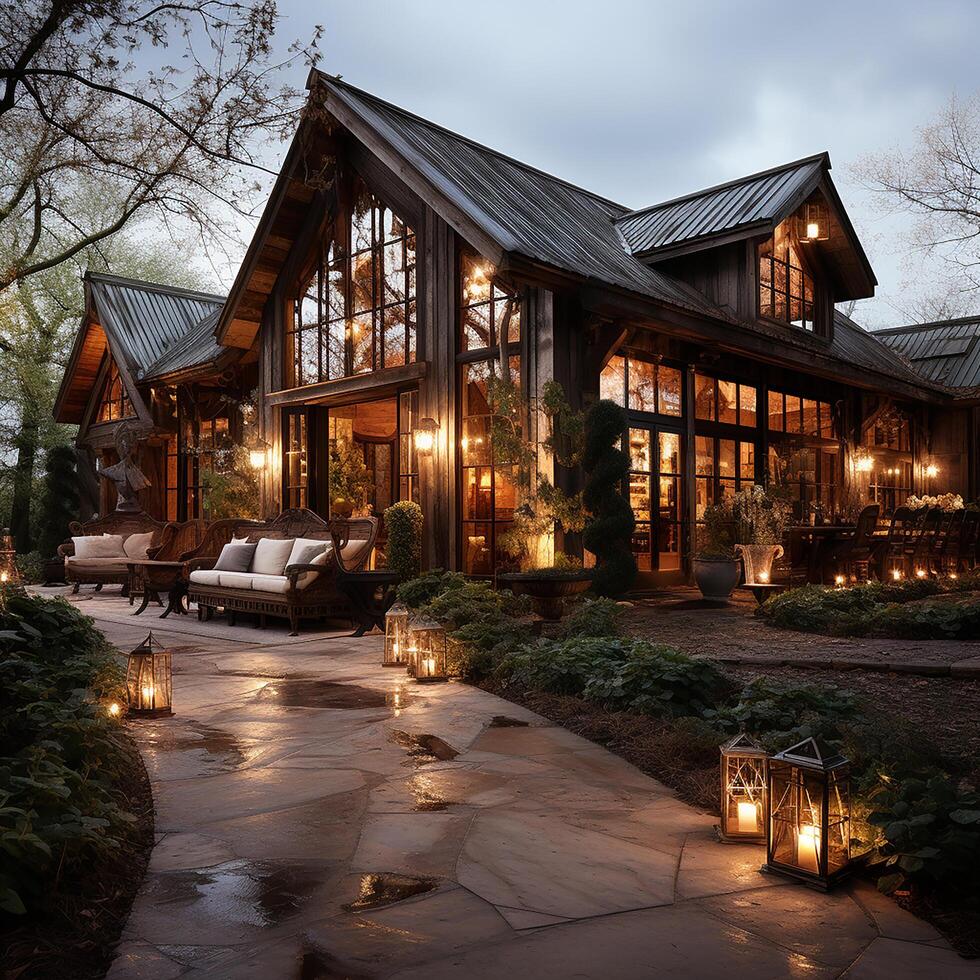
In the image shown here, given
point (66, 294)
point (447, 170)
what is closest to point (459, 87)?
point (66, 294)

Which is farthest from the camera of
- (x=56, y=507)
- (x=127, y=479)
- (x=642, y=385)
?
(x=56, y=507)

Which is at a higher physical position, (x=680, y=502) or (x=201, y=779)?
(x=680, y=502)

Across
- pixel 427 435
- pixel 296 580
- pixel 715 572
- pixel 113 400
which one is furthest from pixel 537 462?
pixel 113 400

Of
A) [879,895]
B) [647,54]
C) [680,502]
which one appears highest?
[647,54]

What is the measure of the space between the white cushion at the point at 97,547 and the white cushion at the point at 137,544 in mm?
110

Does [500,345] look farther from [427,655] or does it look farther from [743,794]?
[743,794]

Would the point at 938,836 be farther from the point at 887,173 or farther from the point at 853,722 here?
the point at 887,173

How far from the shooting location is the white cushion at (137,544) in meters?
15.5

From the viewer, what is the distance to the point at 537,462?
10070 millimetres

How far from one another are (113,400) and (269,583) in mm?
12335

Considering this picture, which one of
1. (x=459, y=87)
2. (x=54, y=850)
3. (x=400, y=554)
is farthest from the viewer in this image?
(x=459, y=87)

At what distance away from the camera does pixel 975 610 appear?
7.37 m

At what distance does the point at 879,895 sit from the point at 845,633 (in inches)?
211

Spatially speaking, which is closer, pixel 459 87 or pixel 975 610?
pixel 975 610
